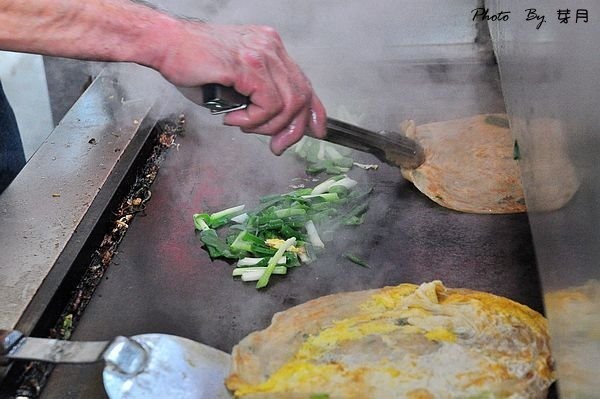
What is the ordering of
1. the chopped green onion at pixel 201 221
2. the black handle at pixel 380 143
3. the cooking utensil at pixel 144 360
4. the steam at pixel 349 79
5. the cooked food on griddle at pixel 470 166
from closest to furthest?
the cooking utensil at pixel 144 360
the black handle at pixel 380 143
the chopped green onion at pixel 201 221
the cooked food on griddle at pixel 470 166
the steam at pixel 349 79

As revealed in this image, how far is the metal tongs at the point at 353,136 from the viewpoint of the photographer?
74.1 inches

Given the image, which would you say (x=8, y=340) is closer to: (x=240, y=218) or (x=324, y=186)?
(x=240, y=218)

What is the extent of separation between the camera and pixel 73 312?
2.04 meters

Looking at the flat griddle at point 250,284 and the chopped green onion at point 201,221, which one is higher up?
the chopped green onion at point 201,221

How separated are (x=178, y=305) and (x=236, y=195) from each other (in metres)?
0.67

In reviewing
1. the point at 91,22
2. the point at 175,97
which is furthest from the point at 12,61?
the point at 91,22

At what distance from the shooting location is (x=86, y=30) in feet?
6.09

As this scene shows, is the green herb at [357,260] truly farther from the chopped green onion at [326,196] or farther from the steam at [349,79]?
the chopped green onion at [326,196]

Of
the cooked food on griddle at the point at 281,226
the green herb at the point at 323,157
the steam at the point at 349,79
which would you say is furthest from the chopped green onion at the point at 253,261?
the green herb at the point at 323,157

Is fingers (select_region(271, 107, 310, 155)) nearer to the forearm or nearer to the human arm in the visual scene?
the human arm

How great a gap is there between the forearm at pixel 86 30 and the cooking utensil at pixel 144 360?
80cm

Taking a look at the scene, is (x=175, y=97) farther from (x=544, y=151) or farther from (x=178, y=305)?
(x=544, y=151)

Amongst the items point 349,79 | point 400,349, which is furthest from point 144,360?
point 349,79

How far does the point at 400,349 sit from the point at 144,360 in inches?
27.3
